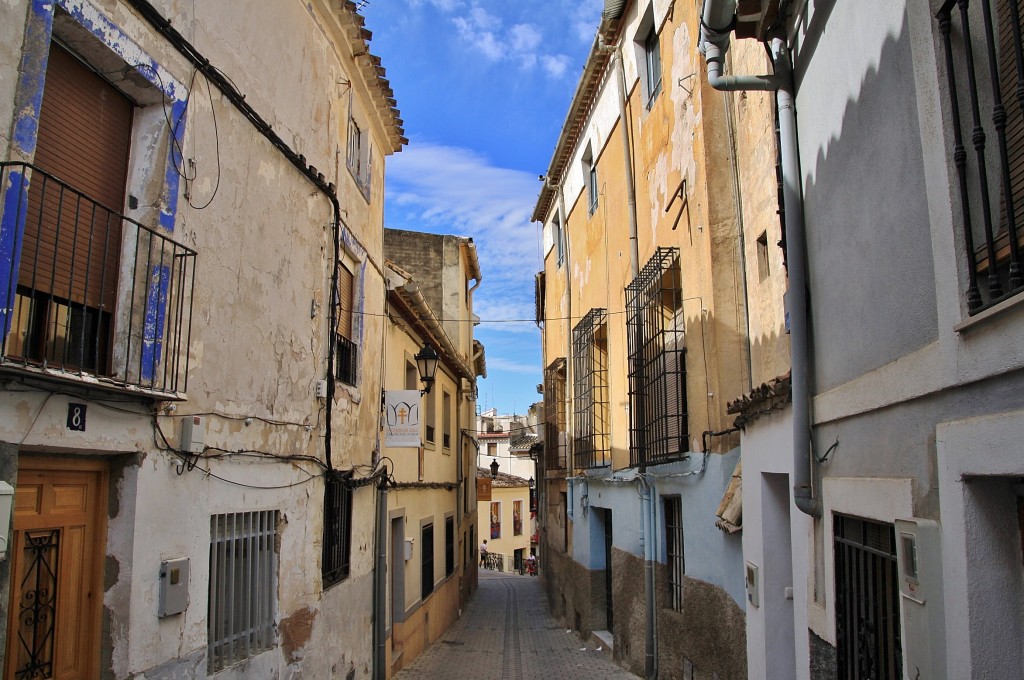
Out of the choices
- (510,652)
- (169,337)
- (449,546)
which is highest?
(169,337)

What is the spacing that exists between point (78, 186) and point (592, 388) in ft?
34.4

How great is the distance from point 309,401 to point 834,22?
5645 mm

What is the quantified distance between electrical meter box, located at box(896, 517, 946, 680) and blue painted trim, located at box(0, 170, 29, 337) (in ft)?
13.8

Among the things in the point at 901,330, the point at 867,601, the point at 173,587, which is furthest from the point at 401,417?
the point at 901,330

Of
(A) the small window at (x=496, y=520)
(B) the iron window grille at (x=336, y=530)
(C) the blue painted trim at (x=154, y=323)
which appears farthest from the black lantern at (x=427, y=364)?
(A) the small window at (x=496, y=520)

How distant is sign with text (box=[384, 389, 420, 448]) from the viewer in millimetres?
11008

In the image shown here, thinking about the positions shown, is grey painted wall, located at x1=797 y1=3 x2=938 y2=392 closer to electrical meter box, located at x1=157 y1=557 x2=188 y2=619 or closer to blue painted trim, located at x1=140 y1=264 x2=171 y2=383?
blue painted trim, located at x1=140 y1=264 x2=171 y2=383

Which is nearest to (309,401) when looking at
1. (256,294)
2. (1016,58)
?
(256,294)

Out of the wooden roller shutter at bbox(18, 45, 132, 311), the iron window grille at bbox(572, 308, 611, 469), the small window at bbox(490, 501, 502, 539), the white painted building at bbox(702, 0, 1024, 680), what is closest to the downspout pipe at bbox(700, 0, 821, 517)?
the white painted building at bbox(702, 0, 1024, 680)

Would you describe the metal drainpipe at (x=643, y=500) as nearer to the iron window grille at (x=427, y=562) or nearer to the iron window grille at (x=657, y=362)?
the iron window grille at (x=657, y=362)

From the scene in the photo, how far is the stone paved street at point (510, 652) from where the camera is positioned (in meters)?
11.9

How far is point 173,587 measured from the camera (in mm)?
5250

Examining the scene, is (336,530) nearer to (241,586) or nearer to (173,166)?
(241,586)

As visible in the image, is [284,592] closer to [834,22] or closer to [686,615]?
[686,615]
